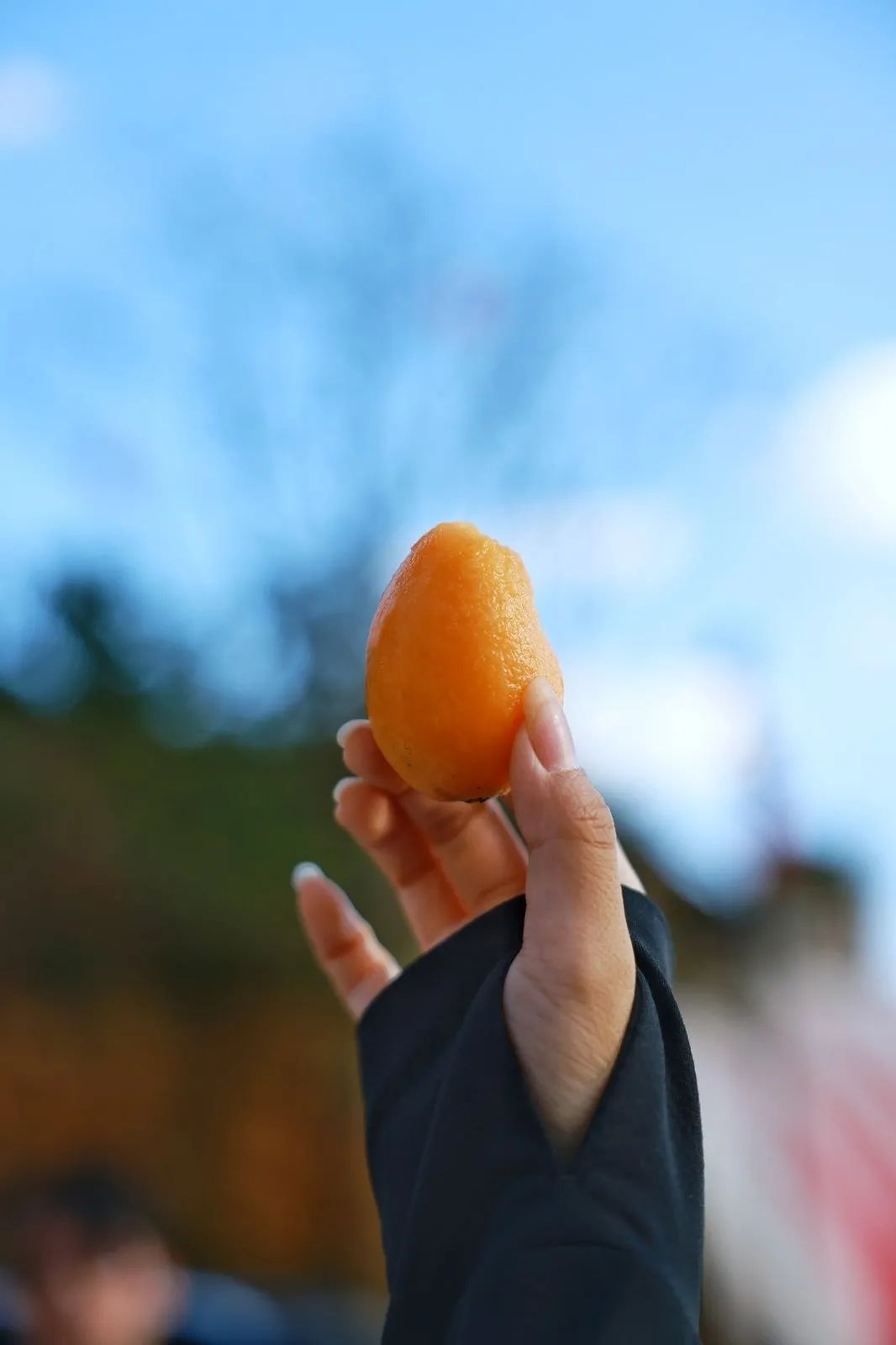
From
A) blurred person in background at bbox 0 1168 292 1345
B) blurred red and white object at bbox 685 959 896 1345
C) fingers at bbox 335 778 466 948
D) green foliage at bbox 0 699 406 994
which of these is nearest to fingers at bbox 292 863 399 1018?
fingers at bbox 335 778 466 948

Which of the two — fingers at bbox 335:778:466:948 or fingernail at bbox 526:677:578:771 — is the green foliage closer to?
fingers at bbox 335:778:466:948

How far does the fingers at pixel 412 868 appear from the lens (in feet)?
3.57

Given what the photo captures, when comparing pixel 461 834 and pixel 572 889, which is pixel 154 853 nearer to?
pixel 461 834

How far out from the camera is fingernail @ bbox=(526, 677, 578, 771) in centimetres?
76

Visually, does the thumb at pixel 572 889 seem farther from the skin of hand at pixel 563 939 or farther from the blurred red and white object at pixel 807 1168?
the blurred red and white object at pixel 807 1168

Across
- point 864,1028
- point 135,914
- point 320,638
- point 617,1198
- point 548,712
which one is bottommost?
point 617,1198

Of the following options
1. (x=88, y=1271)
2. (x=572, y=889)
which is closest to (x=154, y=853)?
(x=88, y=1271)

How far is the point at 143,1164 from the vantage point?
14.1ft

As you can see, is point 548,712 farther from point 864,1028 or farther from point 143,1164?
point 143,1164

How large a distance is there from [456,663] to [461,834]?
0.29m

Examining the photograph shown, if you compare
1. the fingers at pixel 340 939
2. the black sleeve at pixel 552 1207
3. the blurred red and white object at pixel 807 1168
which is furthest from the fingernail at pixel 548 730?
the blurred red and white object at pixel 807 1168

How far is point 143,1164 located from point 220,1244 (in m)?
0.40

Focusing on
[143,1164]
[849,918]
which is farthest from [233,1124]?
[849,918]

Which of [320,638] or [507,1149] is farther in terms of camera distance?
[320,638]
